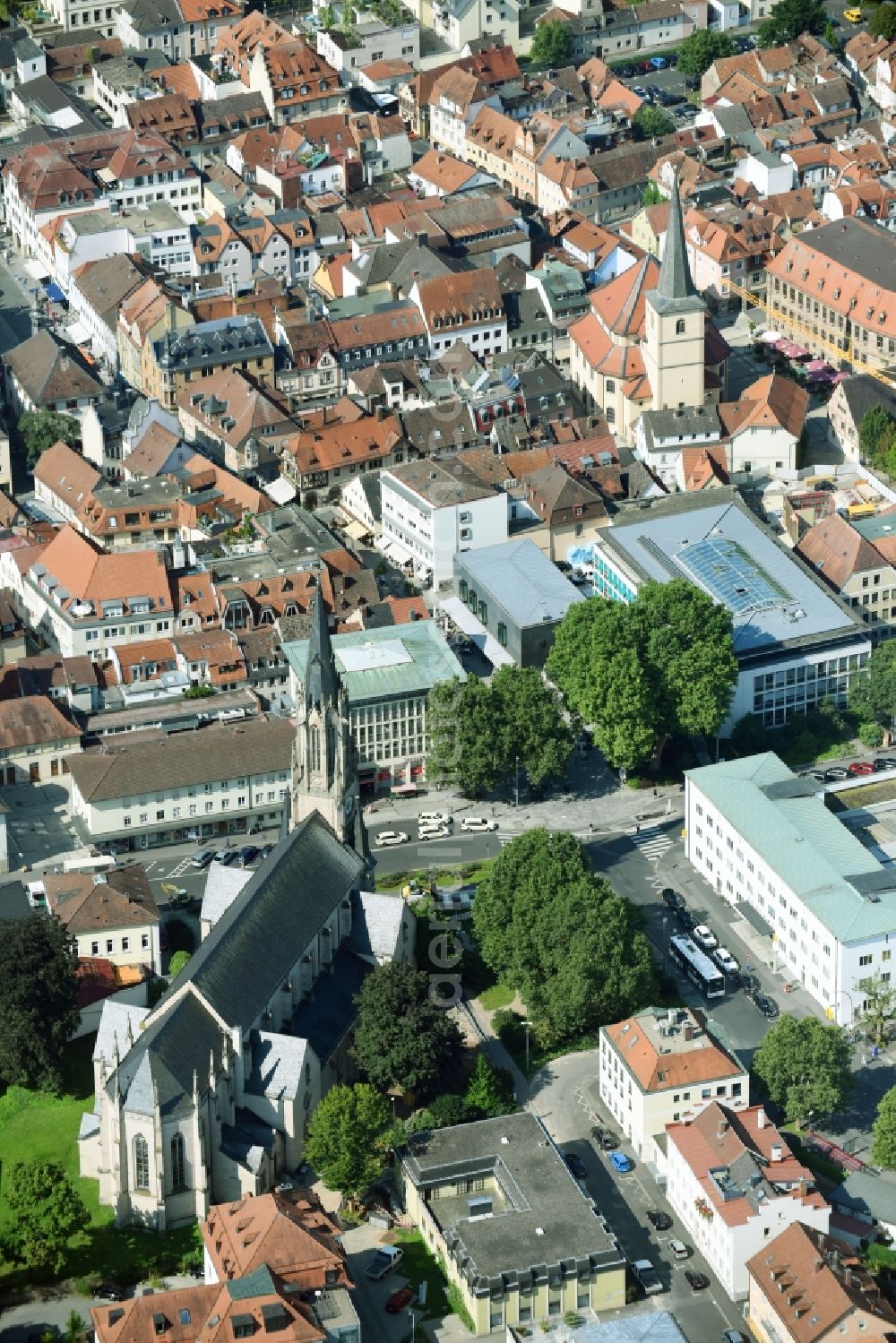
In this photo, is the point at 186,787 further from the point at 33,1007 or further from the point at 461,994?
the point at 33,1007

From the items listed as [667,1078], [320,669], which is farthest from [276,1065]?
[320,669]

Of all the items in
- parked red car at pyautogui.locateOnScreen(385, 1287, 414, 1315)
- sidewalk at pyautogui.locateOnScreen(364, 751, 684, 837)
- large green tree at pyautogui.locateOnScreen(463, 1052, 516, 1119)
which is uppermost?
large green tree at pyautogui.locateOnScreen(463, 1052, 516, 1119)

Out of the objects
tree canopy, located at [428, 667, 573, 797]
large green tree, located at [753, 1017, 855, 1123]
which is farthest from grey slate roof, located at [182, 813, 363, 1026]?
large green tree, located at [753, 1017, 855, 1123]

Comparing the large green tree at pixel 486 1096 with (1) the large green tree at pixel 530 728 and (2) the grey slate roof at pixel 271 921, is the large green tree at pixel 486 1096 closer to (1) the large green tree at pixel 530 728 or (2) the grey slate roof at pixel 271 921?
(2) the grey slate roof at pixel 271 921

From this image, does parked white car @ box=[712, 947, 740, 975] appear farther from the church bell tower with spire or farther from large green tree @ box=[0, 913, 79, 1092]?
large green tree @ box=[0, 913, 79, 1092]

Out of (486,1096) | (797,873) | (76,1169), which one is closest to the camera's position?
(76,1169)

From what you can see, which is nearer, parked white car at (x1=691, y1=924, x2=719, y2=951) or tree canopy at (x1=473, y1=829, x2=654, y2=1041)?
tree canopy at (x1=473, y1=829, x2=654, y2=1041)

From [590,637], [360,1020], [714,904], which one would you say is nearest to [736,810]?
[714,904]

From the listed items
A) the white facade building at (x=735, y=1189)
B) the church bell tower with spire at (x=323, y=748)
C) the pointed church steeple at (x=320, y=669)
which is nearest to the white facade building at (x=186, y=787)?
the church bell tower with spire at (x=323, y=748)
